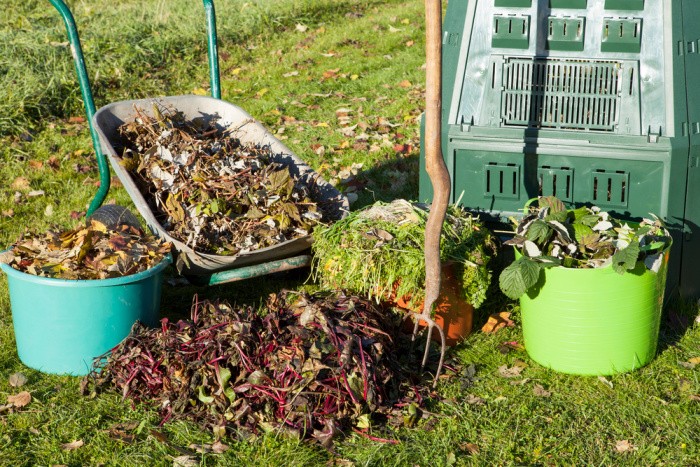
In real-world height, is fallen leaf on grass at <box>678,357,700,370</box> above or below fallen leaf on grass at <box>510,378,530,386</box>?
above

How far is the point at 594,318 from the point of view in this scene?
3.82m

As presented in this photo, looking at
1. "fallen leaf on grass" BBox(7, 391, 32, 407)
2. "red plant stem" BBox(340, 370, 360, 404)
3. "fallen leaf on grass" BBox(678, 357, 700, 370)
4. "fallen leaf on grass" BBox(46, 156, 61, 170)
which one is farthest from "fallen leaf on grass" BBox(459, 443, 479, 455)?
"fallen leaf on grass" BBox(46, 156, 61, 170)

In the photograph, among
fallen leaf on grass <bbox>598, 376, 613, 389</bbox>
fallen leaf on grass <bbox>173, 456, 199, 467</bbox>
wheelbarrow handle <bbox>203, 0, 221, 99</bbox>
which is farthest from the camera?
wheelbarrow handle <bbox>203, 0, 221, 99</bbox>

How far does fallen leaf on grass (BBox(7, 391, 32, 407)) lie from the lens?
3.80 m

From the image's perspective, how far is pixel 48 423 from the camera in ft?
12.1

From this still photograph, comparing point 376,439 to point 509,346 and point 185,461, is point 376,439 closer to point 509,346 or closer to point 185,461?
point 185,461

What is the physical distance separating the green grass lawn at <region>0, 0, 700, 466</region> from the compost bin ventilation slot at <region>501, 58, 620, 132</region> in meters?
1.05

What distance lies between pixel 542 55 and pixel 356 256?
4.78 feet

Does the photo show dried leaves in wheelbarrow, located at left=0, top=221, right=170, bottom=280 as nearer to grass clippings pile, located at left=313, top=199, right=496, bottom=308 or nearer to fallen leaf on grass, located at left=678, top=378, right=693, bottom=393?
grass clippings pile, located at left=313, top=199, right=496, bottom=308

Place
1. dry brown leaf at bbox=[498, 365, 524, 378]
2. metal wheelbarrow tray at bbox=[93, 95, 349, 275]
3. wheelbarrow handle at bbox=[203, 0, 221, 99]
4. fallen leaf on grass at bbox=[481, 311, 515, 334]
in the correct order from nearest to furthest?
dry brown leaf at bbox=[498, 365, 524, 378]
metal wheelbarrow tray at bbox=[93, 95, 349, 275]
fallen leaf on grass at bbox=[481, 311, 515, 334]
wheelbarrow handle at bbox=[203, 0, 221, 99]

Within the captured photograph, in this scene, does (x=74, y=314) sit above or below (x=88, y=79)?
below

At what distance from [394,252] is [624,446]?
134 centimetres

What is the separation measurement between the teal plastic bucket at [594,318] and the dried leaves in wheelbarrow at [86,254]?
5.95 feet

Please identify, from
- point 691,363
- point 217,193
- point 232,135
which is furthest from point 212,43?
point 691,363
